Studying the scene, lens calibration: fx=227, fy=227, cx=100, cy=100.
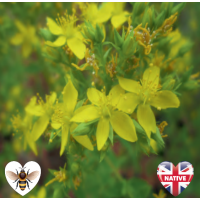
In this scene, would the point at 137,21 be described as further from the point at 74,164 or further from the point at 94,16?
the point at 74,164

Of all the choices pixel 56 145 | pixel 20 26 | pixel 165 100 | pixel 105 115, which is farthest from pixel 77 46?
pixel 20 26

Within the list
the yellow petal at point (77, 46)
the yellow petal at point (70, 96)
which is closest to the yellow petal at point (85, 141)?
the yellow petal at point (70, 96)

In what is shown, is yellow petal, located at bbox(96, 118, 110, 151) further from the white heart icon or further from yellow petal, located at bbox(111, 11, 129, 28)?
yellow petal, located at bbox(111, 11, 129, 28)

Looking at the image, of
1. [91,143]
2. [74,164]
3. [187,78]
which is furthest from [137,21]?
[74,164]

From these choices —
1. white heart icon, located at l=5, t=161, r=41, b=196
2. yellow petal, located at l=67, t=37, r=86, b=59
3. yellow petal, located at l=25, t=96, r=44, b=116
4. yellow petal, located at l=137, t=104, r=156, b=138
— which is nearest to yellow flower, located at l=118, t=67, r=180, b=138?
yellow petal, located at l=137, t=104, r=156, b=138

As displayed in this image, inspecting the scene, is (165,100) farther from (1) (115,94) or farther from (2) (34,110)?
(2) (34,110)

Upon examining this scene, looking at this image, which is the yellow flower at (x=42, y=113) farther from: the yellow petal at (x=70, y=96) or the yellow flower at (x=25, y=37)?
the yellow flower at (x=25, y=37)
